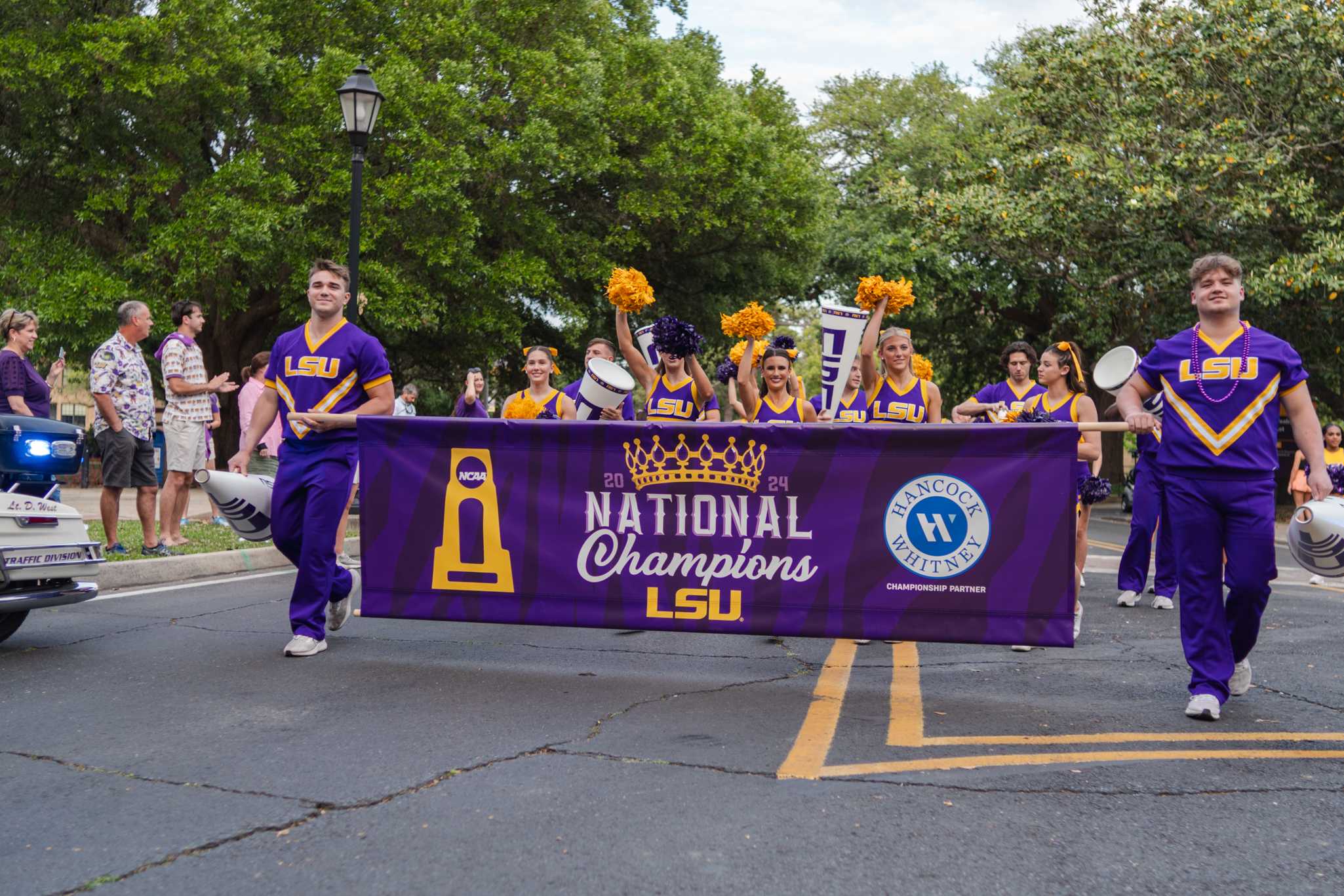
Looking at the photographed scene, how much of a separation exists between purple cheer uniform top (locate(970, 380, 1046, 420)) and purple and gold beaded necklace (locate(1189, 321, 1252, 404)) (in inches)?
102

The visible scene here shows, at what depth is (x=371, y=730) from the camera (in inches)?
184

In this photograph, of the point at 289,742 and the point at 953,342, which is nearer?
the point at 289,742

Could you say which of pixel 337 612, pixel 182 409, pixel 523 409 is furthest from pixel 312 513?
pixel 182 409

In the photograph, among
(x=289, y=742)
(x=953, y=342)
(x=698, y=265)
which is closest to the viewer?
(x=289, y=742)

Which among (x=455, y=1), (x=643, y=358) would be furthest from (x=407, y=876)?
(x=455, y=1)

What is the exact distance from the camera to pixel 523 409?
8547 millimetres

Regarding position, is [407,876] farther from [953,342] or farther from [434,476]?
[953,342]

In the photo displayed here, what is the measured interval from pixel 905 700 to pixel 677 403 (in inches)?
126

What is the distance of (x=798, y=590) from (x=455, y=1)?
18111 millimetres

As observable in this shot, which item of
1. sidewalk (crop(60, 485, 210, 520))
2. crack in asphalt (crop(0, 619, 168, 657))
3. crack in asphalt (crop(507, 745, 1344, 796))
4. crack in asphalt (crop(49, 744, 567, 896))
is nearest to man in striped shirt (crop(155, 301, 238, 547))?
sidewalk (crop(60, 485, 210, 520))

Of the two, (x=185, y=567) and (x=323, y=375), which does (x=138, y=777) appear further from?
(x=185, y=567)

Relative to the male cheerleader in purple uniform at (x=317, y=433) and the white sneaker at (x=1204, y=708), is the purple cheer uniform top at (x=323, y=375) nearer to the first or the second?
the male cheerleader in purple uniform at (x=317, y=433)

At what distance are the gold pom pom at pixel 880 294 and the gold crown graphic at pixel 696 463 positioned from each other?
266 centimetres

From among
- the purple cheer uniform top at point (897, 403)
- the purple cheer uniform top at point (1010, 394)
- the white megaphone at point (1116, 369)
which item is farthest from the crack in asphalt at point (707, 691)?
the purple cheer uniform top at point (1010, 394)
